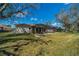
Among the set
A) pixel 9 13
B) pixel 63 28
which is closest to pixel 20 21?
pixel 9 13

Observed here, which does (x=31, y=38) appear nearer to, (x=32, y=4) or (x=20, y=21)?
(x=20, y=21)

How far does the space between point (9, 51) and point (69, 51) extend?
0.51m

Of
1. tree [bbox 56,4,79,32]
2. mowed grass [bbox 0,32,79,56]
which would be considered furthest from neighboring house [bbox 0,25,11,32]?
tree [bbox 56,4,79,32]

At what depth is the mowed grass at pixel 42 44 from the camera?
5.08ft

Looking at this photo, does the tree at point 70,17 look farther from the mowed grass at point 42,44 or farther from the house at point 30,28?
the house at point 30,28

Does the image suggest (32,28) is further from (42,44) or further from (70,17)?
(70,17)

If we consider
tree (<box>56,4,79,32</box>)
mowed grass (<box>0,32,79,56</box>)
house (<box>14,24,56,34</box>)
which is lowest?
mowed grass (<box>0,32,79,56</box>)

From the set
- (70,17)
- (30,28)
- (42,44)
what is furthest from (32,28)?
(70,17)

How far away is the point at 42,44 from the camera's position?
156 centimetres

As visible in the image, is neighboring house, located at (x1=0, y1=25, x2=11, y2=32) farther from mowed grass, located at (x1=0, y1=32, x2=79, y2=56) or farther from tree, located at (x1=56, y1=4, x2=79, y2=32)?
tree, located at (x1=56, y1=4, x2=79, y2=32)

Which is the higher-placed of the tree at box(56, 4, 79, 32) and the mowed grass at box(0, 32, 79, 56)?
the tree at box(56, 4, 79, 32)

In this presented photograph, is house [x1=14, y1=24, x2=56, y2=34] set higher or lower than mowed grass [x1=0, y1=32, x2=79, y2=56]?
higher

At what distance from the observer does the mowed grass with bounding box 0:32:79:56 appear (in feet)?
5.08

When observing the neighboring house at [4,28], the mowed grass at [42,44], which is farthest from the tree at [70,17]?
the neighboring house at [4,28]
